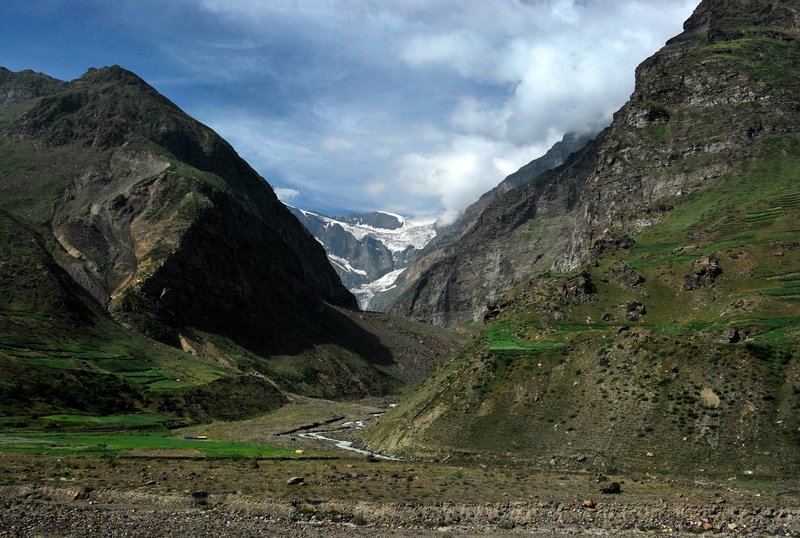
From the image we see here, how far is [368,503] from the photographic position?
33.9m

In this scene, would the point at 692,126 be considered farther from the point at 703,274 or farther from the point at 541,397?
the point at 541,397

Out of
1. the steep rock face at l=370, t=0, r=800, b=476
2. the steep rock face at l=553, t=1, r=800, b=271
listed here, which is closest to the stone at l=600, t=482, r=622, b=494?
the steep rock face at l=370, t=0, r=800, b=476

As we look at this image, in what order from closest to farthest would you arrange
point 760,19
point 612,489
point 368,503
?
point 368,503 → point 612,489 → point 760,19

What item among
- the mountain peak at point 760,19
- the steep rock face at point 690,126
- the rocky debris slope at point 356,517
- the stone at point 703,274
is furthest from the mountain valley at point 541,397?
the mountain peak at point 760,19

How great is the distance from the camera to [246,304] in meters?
194

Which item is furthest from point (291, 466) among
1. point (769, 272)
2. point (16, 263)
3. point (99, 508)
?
point (16, 263)

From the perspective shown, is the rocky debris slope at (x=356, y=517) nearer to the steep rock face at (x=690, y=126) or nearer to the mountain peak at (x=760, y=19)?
the steep rock face at (x=690, y=126)

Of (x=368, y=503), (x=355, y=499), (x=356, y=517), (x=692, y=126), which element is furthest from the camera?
(x=692, y=126)

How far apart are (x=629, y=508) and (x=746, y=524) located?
593cm

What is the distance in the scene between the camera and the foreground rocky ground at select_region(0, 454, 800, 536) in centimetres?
2870

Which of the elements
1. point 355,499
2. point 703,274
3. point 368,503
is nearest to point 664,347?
point 703,274

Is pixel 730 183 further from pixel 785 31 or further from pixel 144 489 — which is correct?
pixel 144 489

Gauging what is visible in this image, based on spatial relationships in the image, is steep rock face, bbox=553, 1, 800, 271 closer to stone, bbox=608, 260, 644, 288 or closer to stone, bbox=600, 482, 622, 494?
stone, bbox=608, 260, 644, 288

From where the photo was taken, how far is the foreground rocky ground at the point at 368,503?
94.2ft
